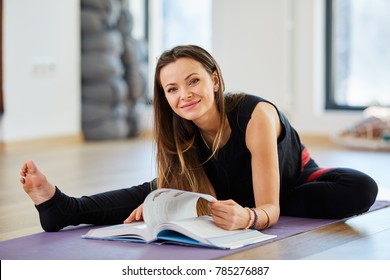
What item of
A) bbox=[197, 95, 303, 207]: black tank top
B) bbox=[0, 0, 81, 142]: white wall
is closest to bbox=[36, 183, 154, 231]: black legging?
bbox=[197, 95, 303, 207]: black tank top

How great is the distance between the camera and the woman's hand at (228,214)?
2188 mm

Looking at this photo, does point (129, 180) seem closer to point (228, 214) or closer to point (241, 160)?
point (241, 160)

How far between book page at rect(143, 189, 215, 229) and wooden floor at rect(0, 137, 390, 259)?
0.25m

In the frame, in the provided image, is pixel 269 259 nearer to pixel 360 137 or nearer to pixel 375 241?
pixel 375 241

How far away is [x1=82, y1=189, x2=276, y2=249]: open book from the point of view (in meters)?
2.16

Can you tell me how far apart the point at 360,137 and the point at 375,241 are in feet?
10.8

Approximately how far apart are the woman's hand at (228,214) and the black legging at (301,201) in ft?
1.46

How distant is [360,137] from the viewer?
18.1 ft

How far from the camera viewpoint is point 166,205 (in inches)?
88.4

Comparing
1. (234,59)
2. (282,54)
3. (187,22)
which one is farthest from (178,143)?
(187,22)

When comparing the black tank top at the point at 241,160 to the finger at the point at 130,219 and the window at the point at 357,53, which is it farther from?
the window at the point at 357,53

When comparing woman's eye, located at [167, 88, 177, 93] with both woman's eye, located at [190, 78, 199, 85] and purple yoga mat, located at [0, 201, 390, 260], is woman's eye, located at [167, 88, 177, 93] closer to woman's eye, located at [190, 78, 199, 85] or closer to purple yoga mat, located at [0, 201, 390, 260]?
woman's eye, located at [190, 78, 199, 85]

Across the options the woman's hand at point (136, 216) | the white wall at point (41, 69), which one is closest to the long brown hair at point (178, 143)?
the woman's hand at point (136, 216)
